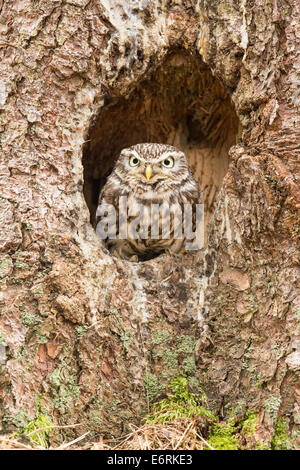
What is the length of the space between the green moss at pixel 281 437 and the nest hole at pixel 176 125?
202 cm

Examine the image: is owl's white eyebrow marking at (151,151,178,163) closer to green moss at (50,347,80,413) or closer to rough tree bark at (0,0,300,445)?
rough tree bark at (0,0,300,445)

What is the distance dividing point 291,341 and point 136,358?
2.72 ft

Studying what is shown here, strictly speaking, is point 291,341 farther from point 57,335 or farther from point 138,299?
point 57,335

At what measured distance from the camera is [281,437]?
2.55 meters

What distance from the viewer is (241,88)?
3016mm

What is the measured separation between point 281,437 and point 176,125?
272 cm

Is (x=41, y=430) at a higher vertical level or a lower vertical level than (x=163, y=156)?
lower

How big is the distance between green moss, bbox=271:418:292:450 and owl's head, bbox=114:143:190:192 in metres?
1.88

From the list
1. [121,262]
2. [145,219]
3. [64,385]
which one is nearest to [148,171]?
[145,219]

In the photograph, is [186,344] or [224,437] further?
[186,344]

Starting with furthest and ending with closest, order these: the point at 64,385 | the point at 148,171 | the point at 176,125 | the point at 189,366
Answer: the point at 176,125
the point at 148,171
the point at 189,366
the point at 64,385

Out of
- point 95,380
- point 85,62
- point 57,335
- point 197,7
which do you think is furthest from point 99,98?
point 95,380

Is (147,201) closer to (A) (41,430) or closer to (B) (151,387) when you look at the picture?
(B) (151,387)

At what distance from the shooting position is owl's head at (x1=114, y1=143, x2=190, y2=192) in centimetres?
376
